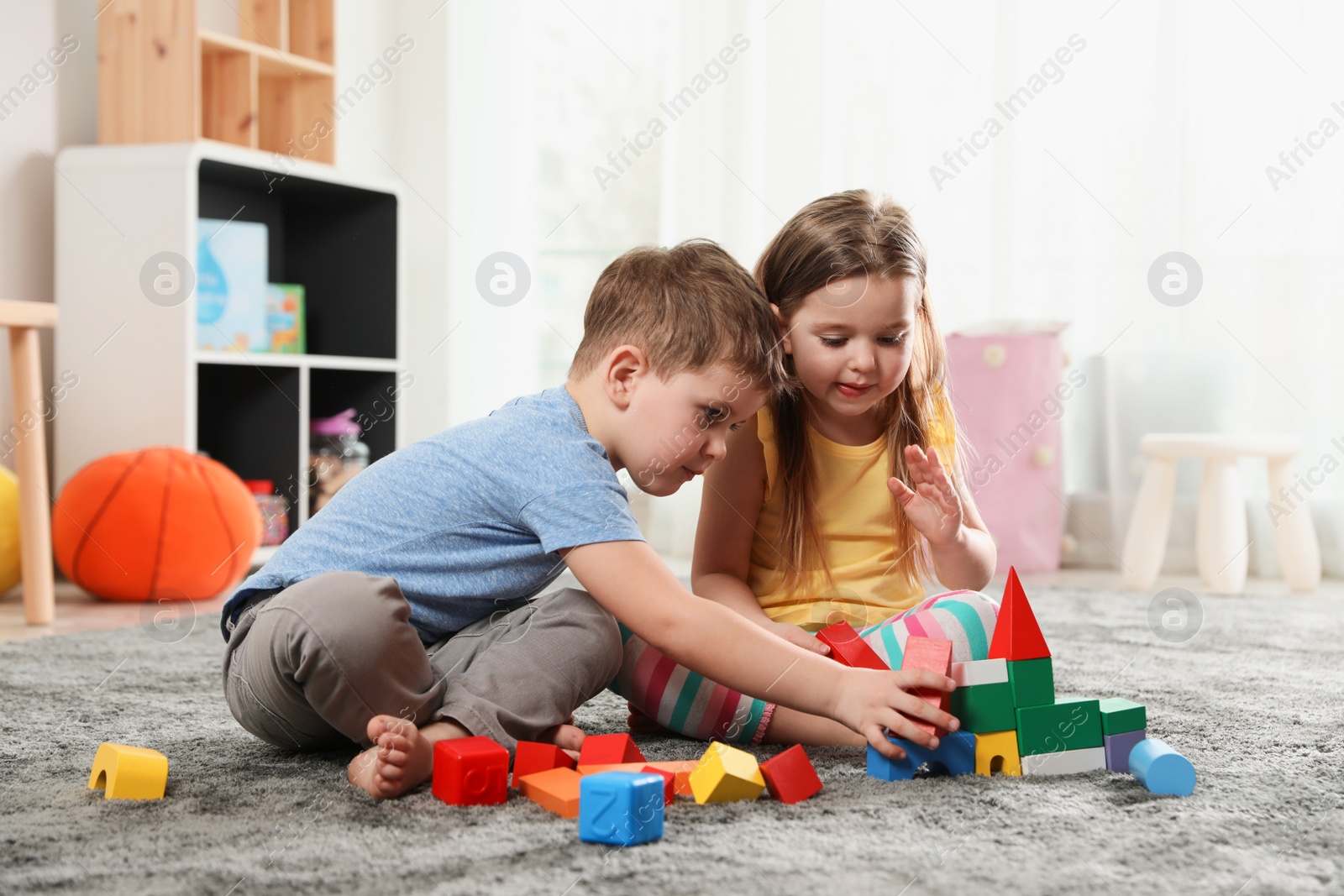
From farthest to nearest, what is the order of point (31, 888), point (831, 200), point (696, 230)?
1. point (696, 230)
2. point (831, 200)
3. point (31, 888)

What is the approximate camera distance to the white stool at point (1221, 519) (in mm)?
2096

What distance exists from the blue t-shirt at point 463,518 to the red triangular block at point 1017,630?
0.83 ft

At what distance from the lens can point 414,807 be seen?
2.47 feet

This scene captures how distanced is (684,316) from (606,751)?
1.04ft

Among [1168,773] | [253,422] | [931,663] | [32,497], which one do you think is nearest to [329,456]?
[253,422]

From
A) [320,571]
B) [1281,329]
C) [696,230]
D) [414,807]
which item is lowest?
[414,807]

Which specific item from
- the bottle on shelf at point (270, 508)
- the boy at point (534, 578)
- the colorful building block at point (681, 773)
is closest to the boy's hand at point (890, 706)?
the boy at point (534, 578)

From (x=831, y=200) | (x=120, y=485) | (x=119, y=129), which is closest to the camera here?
(x=831, y=200)

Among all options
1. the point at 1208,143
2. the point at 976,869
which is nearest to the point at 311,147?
the point at 1208,143

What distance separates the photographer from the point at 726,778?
0.76 m

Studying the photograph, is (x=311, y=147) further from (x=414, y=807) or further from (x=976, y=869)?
(x=976, y=869)

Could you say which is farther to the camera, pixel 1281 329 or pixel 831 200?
pixel 1281 329

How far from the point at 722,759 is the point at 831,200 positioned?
0.55m

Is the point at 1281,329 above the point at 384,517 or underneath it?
above
